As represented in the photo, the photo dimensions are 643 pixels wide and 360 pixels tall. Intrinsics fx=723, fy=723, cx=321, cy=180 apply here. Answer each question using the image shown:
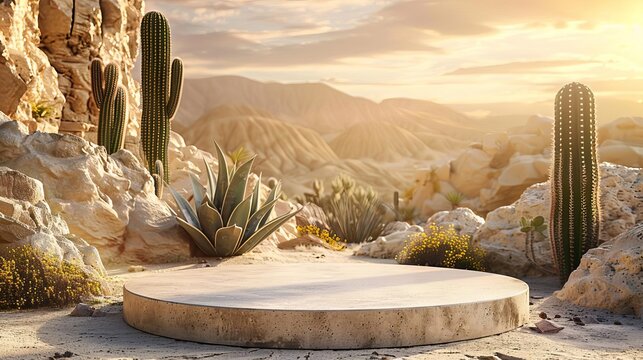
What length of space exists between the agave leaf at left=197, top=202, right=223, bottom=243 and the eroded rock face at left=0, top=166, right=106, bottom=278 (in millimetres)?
2338

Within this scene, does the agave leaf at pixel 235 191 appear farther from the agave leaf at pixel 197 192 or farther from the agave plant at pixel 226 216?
the agave leaf at pixel 197 192

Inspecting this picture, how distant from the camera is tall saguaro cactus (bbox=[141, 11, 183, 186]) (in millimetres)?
12438

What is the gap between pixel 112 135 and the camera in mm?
12125

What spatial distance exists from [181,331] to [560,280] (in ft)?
15.8

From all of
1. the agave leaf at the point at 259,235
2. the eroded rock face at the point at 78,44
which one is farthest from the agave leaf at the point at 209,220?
the eroded rock face at the point at 78,44

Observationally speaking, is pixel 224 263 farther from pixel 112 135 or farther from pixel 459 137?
pixel 459 137

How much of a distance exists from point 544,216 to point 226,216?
4.06 metres

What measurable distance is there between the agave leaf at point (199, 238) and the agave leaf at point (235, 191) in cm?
43

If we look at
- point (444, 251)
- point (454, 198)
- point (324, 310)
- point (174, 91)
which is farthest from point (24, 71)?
point (454, 198)

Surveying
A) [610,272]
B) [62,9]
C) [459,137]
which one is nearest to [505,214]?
[610,272]

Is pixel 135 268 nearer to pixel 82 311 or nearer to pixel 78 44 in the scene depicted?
pixel 82 311

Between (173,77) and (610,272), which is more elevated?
(173,77)

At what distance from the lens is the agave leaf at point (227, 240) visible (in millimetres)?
9062

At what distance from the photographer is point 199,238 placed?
913cm
